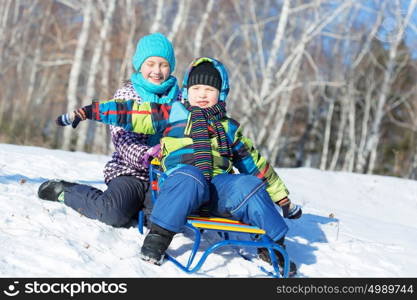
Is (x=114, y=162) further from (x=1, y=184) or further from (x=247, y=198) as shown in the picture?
(x=247, y=198)

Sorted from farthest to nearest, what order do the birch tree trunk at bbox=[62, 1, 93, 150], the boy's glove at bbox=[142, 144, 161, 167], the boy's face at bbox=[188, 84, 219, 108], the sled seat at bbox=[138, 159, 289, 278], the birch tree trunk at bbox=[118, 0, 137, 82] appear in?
the birch tree trunk at bbox=[62, 1, 93, 150] < the birch tree trunk at bbox=[118, 0, 137, 82] < the boy's glove at bbox=[142, 144, 161, 167] < the boy's face at bbox=[188, 84, 219, 108] < the sled seat at bbox=[138, 159, 289, 278]

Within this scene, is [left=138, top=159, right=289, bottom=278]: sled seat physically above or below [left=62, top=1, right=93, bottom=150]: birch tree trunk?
below

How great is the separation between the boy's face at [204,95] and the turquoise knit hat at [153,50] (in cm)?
68

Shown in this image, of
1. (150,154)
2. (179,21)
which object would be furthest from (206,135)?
(179,21)

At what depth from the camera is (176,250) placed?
3.59 meters

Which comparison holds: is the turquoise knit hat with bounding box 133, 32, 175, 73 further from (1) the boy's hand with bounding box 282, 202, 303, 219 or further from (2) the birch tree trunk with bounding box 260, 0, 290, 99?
(2) the birch tree trunk with bounding box 260, 0, 290, 99

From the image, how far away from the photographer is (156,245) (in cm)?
318

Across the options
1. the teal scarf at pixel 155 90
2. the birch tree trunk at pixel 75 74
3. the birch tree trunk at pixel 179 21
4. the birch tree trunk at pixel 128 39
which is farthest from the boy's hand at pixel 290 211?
the birch tree trunk at pixel 75 74

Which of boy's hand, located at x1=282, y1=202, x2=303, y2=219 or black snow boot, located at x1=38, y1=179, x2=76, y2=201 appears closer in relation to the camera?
boy's hand, located at x1=282, y1=202, x2=303, y2=219

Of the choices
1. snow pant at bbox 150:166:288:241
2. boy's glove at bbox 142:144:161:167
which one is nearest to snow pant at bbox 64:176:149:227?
boy's glove at bbox 142:144:161:167

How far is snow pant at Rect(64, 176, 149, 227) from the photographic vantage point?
3.72 m

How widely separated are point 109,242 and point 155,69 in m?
1.40

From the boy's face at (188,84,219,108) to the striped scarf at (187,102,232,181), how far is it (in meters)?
0.06

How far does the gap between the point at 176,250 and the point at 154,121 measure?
849mm
